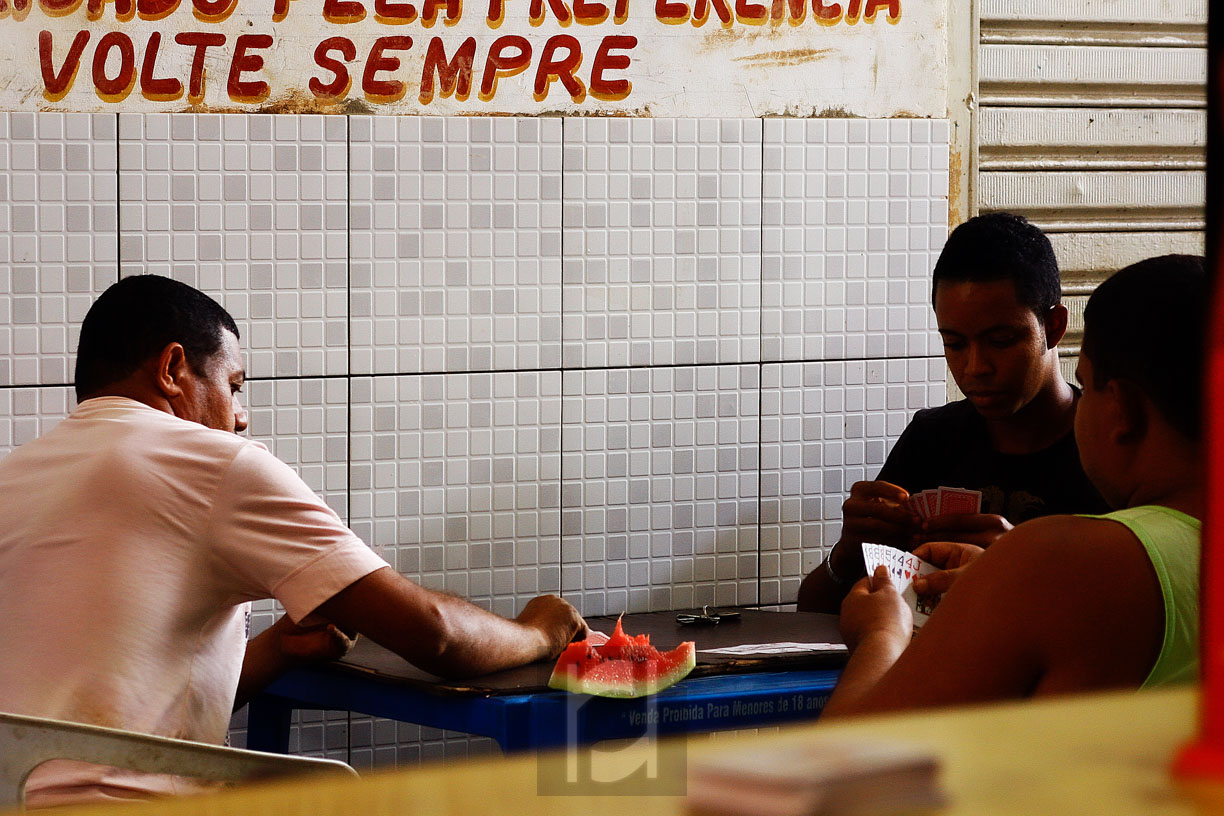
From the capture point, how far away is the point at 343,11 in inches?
131

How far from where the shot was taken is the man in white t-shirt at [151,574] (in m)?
2.31

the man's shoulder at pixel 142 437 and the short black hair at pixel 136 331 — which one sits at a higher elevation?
the short black hair at pixel 136 331

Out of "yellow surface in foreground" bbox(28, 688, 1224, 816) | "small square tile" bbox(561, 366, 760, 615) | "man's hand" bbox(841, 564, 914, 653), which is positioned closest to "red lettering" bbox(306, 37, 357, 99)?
"small square tile" bbox(561, 366, 760, 615)

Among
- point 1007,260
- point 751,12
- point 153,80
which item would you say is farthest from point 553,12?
point 1007,260

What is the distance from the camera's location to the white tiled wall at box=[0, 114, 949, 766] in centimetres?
321

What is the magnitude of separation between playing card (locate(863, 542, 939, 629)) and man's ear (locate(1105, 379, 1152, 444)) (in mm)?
760

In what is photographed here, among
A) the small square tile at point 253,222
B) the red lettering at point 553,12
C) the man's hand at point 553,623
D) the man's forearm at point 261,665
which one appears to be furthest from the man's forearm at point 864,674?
the red lettering at point 553,12

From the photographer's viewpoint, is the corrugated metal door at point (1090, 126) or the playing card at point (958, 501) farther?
the corrugated metal door at point (1090, 126)

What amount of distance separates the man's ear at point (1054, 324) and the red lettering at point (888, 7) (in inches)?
37.5

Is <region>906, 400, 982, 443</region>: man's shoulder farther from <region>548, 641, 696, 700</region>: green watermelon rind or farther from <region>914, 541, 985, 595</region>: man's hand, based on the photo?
<region>548, 641, 696, 700</region>: green watermelon rind

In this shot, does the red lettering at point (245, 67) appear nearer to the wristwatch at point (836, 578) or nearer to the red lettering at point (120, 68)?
the red lettering at point (120, 68)

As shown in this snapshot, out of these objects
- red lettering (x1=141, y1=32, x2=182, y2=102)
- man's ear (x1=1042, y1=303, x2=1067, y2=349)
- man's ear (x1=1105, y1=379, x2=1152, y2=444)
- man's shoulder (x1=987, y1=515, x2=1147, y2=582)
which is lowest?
man's shoulder (x1=987, y1=515, x2=1147, y2=582)

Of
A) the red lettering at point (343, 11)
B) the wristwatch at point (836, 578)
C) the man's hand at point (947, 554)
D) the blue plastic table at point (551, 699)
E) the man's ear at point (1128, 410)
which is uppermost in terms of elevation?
the red lettering at point (343, 11)

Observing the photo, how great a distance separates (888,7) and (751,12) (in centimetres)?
41
